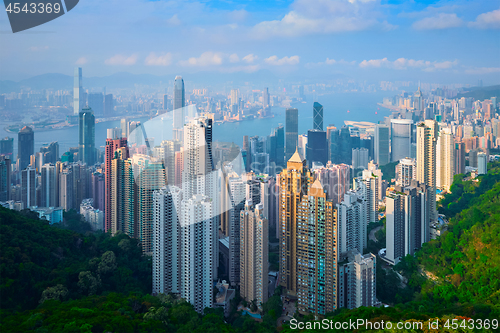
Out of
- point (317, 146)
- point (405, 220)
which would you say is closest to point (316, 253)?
point (405, 220)

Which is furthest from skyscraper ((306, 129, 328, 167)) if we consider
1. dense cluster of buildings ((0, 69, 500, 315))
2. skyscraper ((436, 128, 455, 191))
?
skyscraper ((436, 128, 455, 191))

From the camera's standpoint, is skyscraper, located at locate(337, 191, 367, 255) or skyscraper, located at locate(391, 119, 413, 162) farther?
skyscraper, located at locate(391, 119, 413, 162)

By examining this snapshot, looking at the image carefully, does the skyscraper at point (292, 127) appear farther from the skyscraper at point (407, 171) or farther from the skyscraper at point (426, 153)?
the skyscraper at point (426, 153)

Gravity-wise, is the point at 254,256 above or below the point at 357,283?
above

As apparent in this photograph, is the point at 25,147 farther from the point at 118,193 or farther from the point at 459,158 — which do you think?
the point at 459,158

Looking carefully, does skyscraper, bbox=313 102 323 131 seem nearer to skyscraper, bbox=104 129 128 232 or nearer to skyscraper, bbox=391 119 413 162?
skyscraper, bbox=391 119 413 162

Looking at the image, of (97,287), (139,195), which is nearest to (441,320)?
(97,287)
